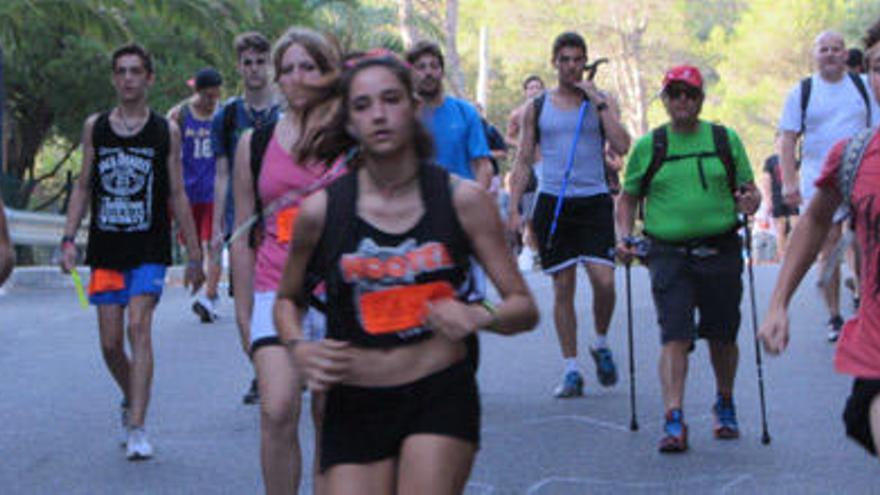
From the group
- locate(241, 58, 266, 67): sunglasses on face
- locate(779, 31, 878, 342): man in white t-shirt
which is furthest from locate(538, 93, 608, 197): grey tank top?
locate(241, 58, 266, 67): sunglasses on face

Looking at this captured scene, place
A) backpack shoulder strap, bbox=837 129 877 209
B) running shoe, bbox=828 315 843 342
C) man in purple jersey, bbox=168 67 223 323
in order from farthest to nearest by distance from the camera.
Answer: man in purple jersey, bbox=168 67 223 323
running shoe, bbox=828 315 843 342
backpack shoulder strap, bbox=837 129 877 209

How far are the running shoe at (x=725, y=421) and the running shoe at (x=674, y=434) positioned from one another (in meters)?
0.35

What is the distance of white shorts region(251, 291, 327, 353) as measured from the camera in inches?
221

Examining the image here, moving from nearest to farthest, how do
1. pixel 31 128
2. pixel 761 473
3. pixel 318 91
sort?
pixel 318 91, pixel 761 473, pixel 31 128

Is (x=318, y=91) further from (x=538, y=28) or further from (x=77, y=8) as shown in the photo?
(x=538, y=28)

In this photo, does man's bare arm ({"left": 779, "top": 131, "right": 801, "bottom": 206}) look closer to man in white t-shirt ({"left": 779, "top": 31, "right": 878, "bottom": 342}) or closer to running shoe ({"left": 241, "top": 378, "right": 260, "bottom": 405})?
man in white t-shirt ({"left": 779, "top": 31, "right": 878, "bottom": 342})

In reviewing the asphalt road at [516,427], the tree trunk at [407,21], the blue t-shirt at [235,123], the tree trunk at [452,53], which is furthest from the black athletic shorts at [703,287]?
the tree trunk at [452,53]

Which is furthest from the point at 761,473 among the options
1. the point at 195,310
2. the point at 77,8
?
the point at 77,8

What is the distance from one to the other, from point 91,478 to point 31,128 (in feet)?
68.6

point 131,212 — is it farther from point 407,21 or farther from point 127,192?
point 407,21

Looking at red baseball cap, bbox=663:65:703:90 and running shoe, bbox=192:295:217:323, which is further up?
red baseball cap, bbox=663:65:703:90

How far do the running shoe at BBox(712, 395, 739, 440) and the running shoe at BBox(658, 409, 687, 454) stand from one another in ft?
1.14

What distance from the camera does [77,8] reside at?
70.4 feet

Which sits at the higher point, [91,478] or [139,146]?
[139,146]
